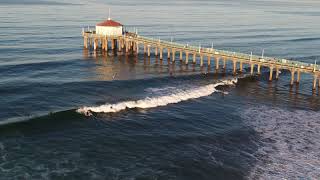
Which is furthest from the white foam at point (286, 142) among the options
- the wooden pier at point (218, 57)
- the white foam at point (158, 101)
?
the wooden pier at point (218, 57)

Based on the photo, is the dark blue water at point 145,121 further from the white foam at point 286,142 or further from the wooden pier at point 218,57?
the wooden pier at point 218,57

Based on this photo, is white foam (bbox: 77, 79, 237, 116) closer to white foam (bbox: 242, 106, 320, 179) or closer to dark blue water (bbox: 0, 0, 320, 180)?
dark blue water (bbox: 0, 0, 320, 180)

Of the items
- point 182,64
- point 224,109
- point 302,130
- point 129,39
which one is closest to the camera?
point 302,130

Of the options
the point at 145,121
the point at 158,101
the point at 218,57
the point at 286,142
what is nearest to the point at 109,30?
the point at 218,57

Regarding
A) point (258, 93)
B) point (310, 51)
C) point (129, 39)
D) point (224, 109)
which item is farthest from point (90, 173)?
point (310, 51)

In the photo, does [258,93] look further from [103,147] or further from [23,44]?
[23,44]

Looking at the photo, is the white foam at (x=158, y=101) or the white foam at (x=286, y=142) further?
the white foam at (x=158, y=101)
